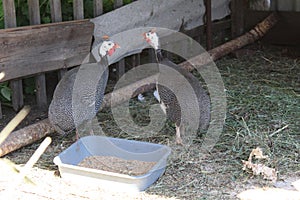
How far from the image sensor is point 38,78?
4172 mm

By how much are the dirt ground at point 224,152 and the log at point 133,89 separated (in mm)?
85

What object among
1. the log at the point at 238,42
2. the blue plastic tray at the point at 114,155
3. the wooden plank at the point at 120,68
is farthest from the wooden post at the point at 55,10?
the log at the point at 238,42

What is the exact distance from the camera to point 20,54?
3779 mm

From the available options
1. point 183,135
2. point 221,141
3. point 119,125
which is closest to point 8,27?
point 119,125

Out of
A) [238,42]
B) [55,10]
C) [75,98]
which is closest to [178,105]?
[75,98]

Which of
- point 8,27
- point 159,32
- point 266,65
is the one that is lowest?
point 266,65

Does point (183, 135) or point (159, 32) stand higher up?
point (159, 32)

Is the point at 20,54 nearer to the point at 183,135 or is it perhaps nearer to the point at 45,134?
→ the point at 45,134

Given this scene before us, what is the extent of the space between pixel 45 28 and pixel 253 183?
2.14 metres

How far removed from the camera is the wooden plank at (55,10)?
4145 millimetres

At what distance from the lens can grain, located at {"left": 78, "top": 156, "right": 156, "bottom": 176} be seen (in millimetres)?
3016

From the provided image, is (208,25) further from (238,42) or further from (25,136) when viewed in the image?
(25,136)

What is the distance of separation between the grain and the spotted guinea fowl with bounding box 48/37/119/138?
318mm

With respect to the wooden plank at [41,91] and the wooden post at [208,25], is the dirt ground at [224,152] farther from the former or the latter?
the wooden post at [208,25]
